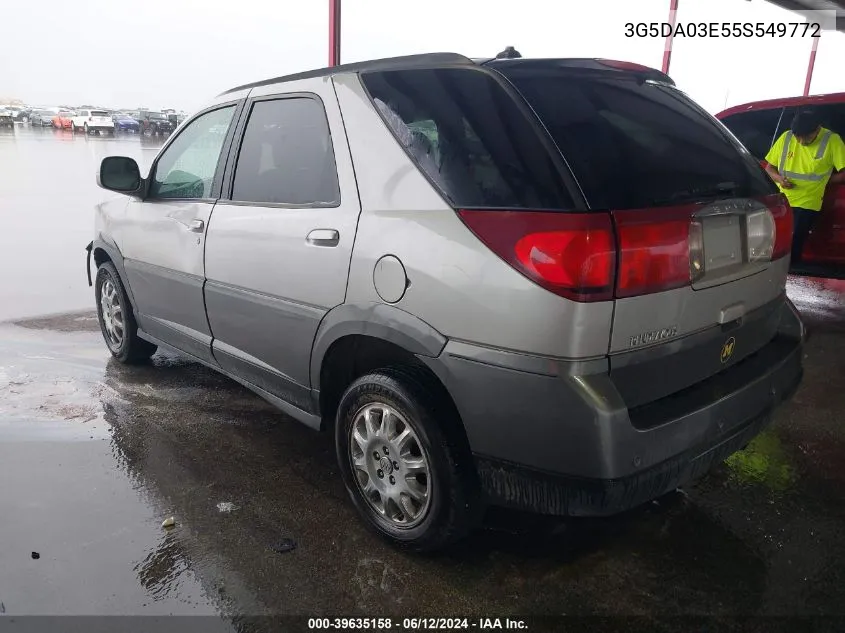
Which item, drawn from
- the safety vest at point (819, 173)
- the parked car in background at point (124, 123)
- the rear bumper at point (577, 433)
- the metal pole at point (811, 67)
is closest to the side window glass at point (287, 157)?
the rear bumper at point (577, 433)

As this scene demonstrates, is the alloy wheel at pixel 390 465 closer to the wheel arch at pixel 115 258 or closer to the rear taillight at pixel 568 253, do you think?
the rear taillight at pixel 568 253

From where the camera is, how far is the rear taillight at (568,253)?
5.58ft

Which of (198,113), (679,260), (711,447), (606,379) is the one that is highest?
(198,113)

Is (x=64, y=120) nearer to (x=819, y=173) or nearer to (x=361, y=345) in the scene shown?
(x=819, y=173)

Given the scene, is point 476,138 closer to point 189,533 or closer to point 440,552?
point 440,552

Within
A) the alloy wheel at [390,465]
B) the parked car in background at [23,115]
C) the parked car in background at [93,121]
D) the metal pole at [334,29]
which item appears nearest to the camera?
the alloy wheel at [390,465]

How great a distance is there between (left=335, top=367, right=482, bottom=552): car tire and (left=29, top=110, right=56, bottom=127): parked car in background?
1059 inches

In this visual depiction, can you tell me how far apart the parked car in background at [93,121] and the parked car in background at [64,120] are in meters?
0.18

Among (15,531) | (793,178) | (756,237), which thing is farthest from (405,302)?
(793,178)

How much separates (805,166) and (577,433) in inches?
176

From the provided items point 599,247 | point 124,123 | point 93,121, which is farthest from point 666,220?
point 93,121

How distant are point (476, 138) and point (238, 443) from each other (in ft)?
6.67

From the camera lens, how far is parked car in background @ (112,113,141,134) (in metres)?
23.4

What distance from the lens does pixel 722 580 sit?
216 centimetres
